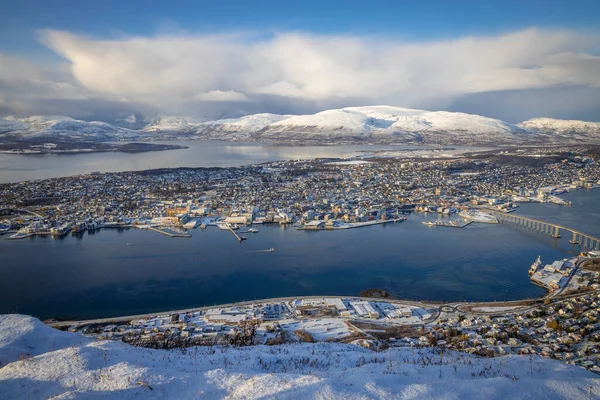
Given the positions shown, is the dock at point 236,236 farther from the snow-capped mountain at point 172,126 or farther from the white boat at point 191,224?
the snow-capped mountain at point 172,126

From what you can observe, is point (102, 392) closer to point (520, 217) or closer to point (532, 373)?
point (532, 373)

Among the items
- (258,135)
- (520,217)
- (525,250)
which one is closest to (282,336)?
(525,250)

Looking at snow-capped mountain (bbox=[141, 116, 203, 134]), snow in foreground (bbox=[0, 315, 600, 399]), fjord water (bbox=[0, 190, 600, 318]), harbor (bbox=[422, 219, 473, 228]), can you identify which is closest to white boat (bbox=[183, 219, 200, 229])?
fjord water (bbox=[0, 190, 600, 318])

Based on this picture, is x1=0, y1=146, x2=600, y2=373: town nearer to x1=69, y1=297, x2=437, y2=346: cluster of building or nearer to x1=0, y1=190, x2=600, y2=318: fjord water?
x1=69, y1=297, x2=437, y2=346: cluster of building

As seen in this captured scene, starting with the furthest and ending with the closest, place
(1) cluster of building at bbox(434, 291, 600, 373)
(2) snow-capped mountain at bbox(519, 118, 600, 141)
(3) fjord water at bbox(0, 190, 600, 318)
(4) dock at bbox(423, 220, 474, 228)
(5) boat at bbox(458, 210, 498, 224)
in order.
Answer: (2) snow-capped mountain at bbox(519, 118, 600, 141), (5) boat at bbox(458, 210, 498, 224), (4) dock at bbox(423, 220, 474, 228), (3) fjord water at bbox(0, 190, 600, 318), (1) cluster of building at bbox(434, 291, 600, 373)

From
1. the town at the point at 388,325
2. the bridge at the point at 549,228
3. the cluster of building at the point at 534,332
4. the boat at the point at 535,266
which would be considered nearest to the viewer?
the cluster of building at the point at 534,332

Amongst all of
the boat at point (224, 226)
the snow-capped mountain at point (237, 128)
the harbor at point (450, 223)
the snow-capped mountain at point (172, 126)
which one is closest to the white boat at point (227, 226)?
the boat at point (224, 226)
